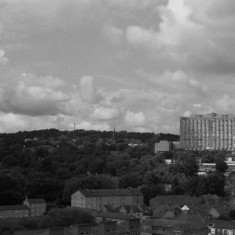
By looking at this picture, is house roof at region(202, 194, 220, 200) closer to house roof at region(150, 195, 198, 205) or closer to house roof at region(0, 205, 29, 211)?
house roof at region(150, 195, 198, 205)

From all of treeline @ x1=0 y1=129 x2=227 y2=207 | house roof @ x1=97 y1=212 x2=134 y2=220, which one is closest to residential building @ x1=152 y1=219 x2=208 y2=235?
house roof @ x1=97 y1=212 x2=134 y2=220

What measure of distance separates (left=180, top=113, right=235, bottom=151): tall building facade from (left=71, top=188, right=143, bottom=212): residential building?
5856cm

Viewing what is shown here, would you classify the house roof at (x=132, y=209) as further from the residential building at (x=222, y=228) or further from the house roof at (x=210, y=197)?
the residential building at (x=222, y=228)

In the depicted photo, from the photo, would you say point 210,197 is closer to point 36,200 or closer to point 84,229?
point 36,200

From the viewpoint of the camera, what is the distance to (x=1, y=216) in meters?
58.4

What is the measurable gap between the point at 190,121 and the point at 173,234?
8182 centimetres

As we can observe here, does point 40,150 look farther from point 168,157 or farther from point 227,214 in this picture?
point 227,214

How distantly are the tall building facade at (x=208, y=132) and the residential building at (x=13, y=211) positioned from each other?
7099 cm

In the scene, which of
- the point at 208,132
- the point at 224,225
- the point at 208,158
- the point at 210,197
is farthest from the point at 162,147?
the point at 224,225

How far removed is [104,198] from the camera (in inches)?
Answer: 2598

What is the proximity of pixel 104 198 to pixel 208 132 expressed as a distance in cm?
6380

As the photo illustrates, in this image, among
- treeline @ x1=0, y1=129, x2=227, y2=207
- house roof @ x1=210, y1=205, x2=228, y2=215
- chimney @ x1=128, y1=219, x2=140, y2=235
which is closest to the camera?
chimney @ x1=128, y1=219, x2=140, y2=235

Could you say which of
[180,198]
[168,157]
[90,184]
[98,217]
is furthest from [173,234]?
[168,157]

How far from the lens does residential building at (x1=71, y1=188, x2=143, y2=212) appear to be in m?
64.9
